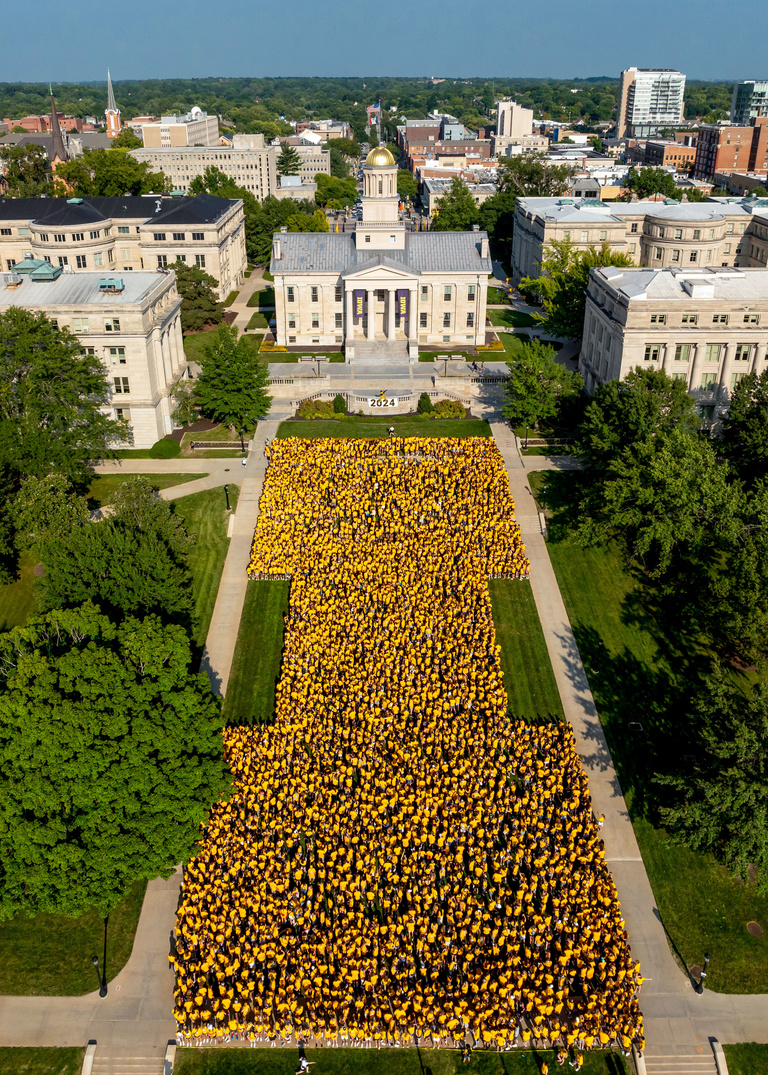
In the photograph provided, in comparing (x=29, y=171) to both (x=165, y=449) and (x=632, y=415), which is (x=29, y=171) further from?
(x=632, y=415)

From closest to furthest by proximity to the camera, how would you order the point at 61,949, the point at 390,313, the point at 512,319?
the point at 61,949, the point at 390,313, the point at 512,319

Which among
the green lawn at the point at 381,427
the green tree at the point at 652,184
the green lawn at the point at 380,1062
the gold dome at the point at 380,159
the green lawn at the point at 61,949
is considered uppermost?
the gold dome at the point at 380,159

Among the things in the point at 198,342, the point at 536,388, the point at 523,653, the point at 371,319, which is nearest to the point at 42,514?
the point at 523,653

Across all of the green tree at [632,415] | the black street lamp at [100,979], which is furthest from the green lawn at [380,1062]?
the green tree at [632,415]

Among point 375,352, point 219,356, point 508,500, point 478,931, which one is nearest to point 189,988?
point 478,931

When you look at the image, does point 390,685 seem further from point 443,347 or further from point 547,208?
point 547,208

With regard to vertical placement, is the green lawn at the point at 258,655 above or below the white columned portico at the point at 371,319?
below

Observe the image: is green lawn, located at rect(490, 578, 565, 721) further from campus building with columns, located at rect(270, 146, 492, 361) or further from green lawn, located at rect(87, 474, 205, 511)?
campus building with columns, located at rect(270, 146, 492, 361)

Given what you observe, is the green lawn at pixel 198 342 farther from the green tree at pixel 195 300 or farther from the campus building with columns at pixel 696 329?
the campus building with columns at pixel 696 329
